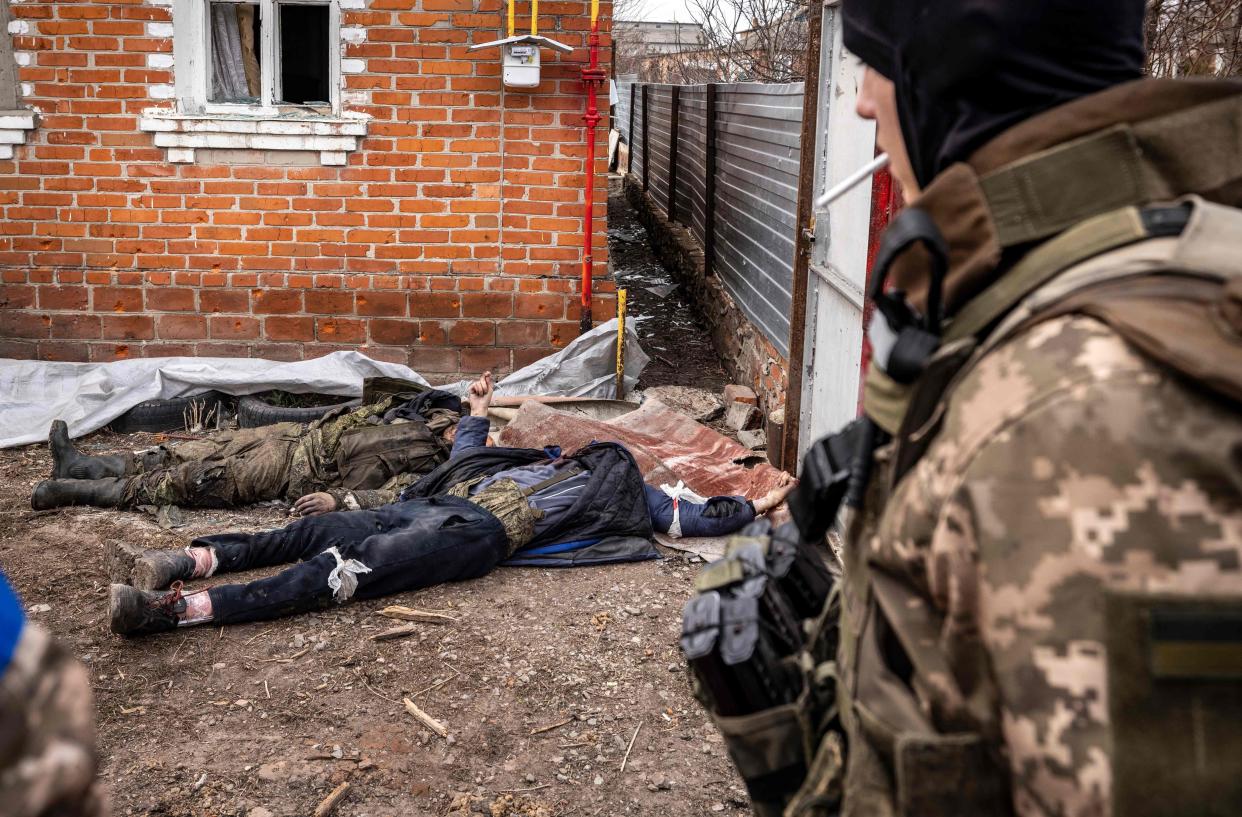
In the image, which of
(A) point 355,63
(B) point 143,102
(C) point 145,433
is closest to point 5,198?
(B) point 143,102

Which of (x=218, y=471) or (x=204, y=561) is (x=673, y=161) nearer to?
(x=218, y=471)

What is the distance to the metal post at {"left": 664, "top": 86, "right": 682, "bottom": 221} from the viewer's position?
11.0m

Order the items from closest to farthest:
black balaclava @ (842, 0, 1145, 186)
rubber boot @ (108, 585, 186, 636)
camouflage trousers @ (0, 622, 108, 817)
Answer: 1. camouflage trousers @ (0, 622, 108, 817)
2. black balaclava @ (842, 0, 1145, 186)
3. rubber boot @ (108, 585, 186, 636)

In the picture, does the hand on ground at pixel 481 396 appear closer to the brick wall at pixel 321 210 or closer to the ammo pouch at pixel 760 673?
the brick wall at pixel 321 210

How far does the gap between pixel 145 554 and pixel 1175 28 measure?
3873mm

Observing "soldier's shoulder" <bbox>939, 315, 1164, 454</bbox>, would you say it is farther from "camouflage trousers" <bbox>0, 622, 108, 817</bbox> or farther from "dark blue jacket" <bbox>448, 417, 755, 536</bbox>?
"dark blue jacket" <bbox>448, 417, 755, 536</bbox>

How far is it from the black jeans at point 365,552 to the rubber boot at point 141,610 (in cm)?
13

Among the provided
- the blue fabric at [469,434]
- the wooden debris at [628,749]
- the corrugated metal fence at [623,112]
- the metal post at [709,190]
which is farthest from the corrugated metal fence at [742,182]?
the corrugated metal fence at [623,112]

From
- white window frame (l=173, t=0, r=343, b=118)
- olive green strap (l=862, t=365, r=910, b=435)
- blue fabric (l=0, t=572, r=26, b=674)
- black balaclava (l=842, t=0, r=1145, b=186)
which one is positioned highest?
white window frame (l=173, t=0, r=343, b=118)

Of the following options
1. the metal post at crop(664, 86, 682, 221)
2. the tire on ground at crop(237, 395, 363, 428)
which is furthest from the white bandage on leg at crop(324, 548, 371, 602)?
the metal post at crop(664, 86, 682, 221)

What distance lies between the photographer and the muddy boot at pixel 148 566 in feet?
12.6

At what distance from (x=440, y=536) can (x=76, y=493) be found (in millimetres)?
1876

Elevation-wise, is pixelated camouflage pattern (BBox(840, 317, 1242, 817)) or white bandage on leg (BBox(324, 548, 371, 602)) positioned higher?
pixelated camouflage pattern (BBox(840, 317, 1242, 817))

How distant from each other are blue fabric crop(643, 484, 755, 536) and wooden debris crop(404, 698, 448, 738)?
1551mm
